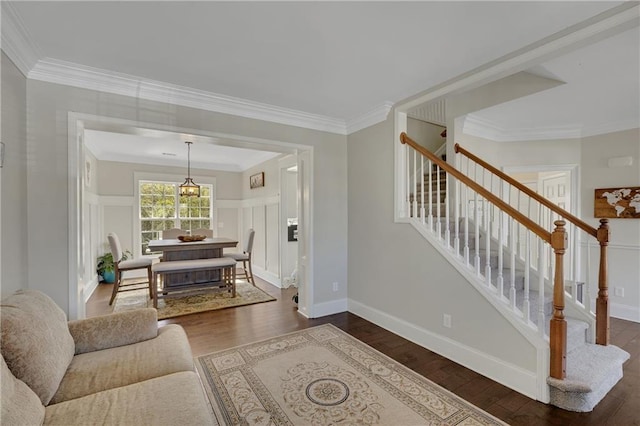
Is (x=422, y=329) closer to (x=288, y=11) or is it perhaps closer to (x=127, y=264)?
(x=288, y=11)

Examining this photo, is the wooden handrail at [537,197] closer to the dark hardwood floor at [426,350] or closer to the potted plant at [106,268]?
the dark hardwood floor at [426,350]

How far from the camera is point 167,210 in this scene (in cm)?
655

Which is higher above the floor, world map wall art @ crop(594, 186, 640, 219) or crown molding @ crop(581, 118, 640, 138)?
crown molding @ crop(581, 118, 640, 138)

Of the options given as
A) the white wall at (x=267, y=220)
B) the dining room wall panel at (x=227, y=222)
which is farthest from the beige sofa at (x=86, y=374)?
the dining room wall panel at (x=227, y=222)

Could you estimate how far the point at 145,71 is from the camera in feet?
8.14

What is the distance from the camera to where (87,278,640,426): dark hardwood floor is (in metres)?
1.89

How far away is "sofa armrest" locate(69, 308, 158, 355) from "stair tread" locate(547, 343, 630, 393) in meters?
2.77

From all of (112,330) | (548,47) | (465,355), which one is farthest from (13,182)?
A: (548,47)

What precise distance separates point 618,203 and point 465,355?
3.15 meters

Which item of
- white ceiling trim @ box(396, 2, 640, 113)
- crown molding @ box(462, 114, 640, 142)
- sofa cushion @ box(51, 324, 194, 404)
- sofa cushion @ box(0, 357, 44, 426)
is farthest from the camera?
crown molding @ box(462, 114, 640, 142)

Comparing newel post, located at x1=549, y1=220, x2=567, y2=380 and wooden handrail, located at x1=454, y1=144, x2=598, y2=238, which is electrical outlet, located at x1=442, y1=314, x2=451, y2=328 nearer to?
newel post, located at x1=549, y1=220, x2=567, y2=380

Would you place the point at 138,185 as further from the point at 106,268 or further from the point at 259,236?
the point at 259,236

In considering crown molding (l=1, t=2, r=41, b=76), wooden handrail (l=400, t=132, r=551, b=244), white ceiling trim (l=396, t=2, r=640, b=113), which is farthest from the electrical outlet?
crown molding (l=1, t=2, r=41, b=76)

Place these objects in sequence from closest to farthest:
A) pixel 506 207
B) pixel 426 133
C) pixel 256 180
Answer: pixel 506 207, pixel 426 133, pixel 256 180
